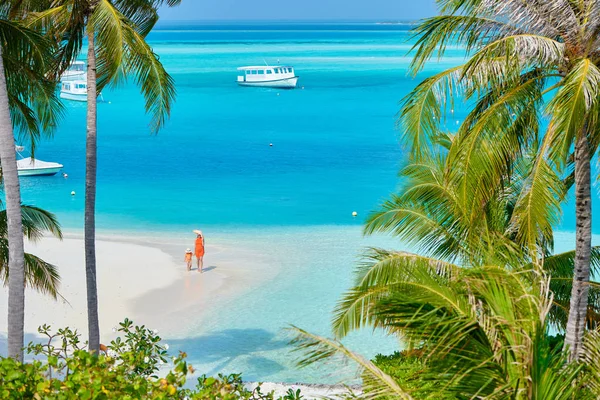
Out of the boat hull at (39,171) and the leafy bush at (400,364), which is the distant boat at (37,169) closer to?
the boat hull at (39,171)

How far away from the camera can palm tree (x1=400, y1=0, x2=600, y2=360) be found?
7645 millimetres

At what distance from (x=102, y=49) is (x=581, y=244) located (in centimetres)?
710

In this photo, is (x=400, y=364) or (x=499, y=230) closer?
(x=499, y=230)

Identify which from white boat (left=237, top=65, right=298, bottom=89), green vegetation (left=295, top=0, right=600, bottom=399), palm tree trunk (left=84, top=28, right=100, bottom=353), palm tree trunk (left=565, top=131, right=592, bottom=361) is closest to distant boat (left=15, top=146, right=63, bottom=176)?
palm tree trunk (left=84, top=28, right=100, bottom=353)

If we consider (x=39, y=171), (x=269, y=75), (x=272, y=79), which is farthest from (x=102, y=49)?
(x=269, y=75)

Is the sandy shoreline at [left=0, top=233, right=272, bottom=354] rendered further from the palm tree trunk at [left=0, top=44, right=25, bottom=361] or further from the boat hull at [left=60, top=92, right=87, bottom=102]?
the boat hull at [left=60, top=92, right=87, bottom=102]

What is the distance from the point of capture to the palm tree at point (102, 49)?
1094 cm

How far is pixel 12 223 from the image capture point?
9219mm

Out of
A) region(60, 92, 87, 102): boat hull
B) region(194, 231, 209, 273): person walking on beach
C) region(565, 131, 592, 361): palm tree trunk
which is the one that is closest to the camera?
region(565, 131, 592, 361): palm tree trunk

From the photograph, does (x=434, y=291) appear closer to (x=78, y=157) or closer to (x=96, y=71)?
(x=96, y=71)

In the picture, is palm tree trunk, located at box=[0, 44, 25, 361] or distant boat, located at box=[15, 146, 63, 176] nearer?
palm tree trunk, located at box=[0, 44, 25, 361]

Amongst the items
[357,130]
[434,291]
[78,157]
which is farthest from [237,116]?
[434,291]

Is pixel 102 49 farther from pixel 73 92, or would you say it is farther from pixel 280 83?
pixel 280 83

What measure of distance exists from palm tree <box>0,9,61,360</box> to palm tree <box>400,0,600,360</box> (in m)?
4.52
